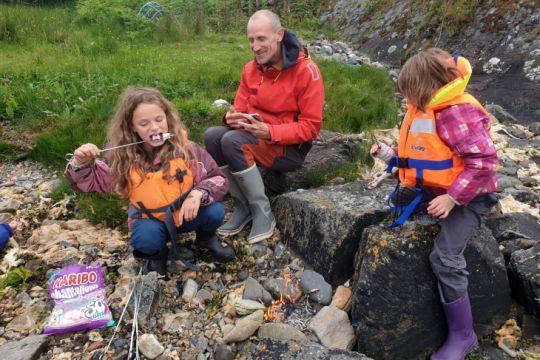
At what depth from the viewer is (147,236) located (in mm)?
3338

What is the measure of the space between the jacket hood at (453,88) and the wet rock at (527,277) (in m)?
1.37

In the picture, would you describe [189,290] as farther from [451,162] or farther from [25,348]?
[451,162]

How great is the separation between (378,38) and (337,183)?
1000cm

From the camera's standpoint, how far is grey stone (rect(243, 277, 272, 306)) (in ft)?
11.3

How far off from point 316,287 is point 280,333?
0.56 meters

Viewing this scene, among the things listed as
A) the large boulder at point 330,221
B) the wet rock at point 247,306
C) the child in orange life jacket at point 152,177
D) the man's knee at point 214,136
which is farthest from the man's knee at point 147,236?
the large boulder at point 330,221

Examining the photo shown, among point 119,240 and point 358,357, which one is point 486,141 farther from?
point 119,240

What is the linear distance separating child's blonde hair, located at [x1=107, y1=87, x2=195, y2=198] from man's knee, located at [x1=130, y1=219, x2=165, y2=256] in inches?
12.5

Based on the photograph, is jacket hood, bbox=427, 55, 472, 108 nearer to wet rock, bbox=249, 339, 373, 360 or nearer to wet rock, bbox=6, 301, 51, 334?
wet rock, bbox=249, 339, 373, 360

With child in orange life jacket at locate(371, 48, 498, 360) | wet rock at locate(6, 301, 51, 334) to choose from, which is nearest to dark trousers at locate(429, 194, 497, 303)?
child in orange life jacket at locate(371, 48, 498, 360)

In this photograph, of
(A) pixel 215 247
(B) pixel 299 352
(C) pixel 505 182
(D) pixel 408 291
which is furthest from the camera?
(C) pixel 505 182

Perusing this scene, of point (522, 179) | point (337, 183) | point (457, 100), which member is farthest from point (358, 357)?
point (522, 179)

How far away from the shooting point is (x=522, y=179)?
5.24 m

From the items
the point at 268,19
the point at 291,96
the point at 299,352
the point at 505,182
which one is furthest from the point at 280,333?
the point at 505,182
